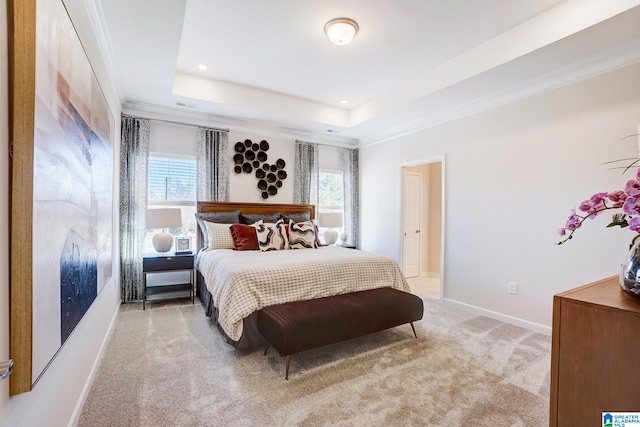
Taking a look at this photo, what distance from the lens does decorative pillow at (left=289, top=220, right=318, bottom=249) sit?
3998 millimetres

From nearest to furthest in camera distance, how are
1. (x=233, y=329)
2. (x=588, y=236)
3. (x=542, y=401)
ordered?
(x=542, y=401)
(x=233, y=329)
(x=588, y=236)

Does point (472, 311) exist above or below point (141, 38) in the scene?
below

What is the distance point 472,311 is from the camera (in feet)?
12.2

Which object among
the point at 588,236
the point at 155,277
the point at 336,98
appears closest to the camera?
the point at 588,236

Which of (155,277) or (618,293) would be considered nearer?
(618,293)

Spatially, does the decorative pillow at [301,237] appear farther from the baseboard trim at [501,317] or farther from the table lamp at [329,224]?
the baseboard trim at [501,317]

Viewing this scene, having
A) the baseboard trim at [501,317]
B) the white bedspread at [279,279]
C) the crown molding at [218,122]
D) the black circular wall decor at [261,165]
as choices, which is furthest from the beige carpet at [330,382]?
the crown molding at [218,122]

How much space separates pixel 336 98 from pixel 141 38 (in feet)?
8.57

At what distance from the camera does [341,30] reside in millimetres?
2643

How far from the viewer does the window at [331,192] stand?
5551 millimetres

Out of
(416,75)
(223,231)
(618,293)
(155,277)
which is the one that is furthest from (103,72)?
(618,293)

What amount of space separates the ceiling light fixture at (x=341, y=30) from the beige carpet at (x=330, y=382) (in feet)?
9.03

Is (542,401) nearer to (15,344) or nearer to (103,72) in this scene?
(15,344)

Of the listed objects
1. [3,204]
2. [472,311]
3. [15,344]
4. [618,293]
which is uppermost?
[3,204]
